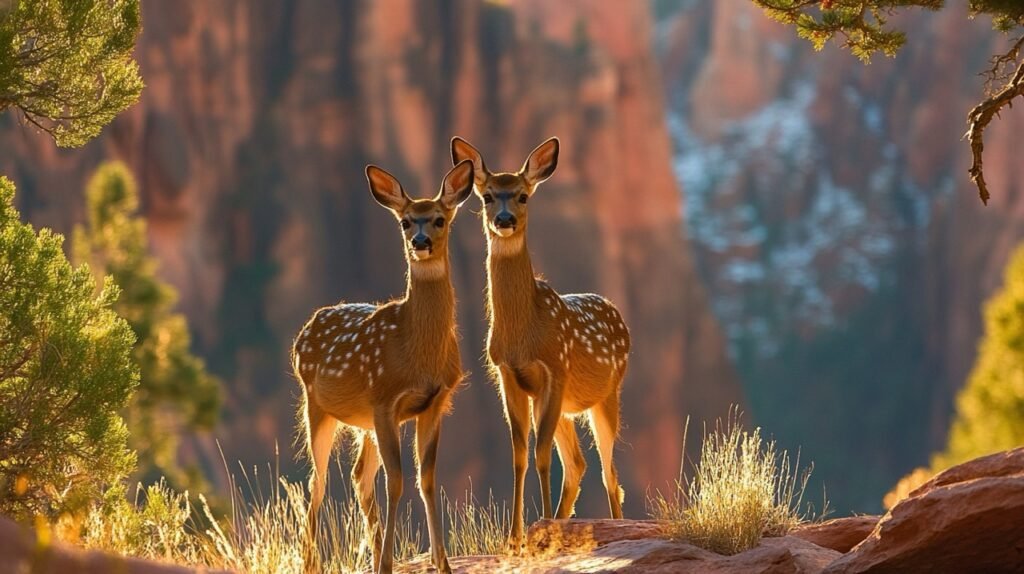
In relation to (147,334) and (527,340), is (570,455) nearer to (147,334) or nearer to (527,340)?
(527,340)

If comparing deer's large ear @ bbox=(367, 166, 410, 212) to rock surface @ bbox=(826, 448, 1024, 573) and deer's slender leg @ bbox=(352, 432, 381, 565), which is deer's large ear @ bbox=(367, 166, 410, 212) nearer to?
deer's slender leg @ bbox=(352, 432, 381, 565)

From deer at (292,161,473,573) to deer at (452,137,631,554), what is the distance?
451mm

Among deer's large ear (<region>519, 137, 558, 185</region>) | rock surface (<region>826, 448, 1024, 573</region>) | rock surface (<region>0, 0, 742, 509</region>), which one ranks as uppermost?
rock surface (<region>0, 0, 742, 509</region>)

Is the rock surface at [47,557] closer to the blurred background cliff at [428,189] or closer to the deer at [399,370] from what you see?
the deer at [399,370]

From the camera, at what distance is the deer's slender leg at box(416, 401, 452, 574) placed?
853cm

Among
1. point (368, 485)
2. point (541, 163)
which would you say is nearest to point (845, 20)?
point (541, 163)

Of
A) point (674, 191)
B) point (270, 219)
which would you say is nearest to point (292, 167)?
point (270, 219)

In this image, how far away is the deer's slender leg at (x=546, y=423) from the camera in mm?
9219

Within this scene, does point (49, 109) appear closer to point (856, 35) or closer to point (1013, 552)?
point (856, 35)

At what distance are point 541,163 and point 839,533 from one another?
311 centimetres

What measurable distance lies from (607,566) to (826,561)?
1.26 meters

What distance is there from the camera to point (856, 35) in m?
10.2

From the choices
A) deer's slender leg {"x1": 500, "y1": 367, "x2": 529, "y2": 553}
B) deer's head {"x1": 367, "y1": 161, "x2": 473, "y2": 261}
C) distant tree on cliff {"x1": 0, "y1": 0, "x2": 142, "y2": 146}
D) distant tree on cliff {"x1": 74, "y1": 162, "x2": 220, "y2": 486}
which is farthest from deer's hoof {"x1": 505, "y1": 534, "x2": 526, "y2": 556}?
distant tree on cliff {"x1": 74, "y1": 162, "x2": 220, "y2": 486}

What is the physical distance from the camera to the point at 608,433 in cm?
1046
